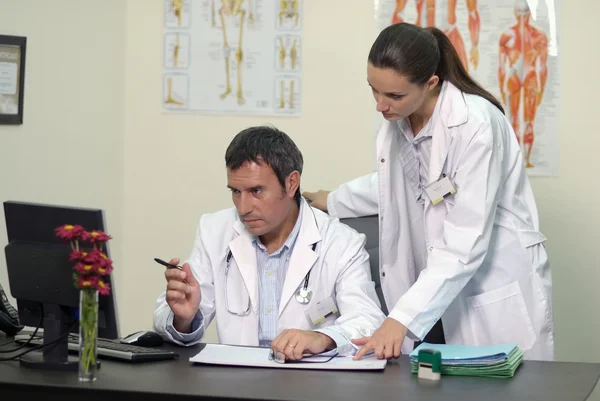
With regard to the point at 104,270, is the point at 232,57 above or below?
above

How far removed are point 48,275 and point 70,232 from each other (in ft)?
0.74

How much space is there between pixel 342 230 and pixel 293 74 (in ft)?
4.00

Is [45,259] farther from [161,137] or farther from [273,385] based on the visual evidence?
[161,137]

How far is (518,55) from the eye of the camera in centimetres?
322

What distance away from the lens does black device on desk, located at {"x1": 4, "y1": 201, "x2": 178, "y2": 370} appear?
1.71m

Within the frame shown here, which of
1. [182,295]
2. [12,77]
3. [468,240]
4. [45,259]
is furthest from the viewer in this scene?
[12,77]

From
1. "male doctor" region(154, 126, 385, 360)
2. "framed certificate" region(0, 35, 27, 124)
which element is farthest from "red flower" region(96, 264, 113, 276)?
"framed certificate" region(0, 35, 27, 124)

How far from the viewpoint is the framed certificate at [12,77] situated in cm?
292

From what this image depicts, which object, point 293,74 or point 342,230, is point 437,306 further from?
point 293,74

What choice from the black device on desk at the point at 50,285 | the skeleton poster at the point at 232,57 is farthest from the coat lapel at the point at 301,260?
the skeleton poster at the point at 232,57

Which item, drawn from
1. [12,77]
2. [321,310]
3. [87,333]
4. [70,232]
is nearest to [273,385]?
[87,333]

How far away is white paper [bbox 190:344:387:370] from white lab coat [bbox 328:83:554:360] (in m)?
0.21

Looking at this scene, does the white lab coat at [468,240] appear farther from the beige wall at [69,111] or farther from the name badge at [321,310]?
the beige wall at [69,111]

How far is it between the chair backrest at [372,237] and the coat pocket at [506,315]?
0.33 m
